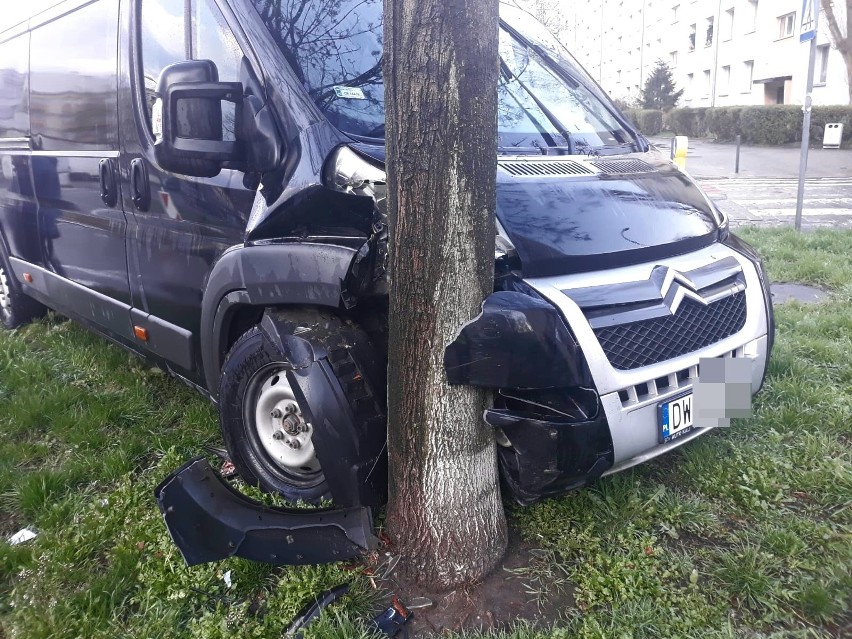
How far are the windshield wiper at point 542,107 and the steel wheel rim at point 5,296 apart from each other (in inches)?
163

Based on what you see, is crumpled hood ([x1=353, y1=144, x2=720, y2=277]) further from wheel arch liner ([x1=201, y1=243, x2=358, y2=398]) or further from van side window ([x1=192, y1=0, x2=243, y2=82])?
van side window ([x1=192, y1=0, x2=243, y2=82])

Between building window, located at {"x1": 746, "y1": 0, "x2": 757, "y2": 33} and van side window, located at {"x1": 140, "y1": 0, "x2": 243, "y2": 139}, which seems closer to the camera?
van side window, located at {"x1": 140, "y1": 0, "x2": 243, "y2": 139}

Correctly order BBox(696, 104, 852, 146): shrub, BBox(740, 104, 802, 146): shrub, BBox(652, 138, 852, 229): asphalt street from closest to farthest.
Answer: BBox(652, 138, 852, 229): asphalt street → BBox(696, 104, 852, 146): shrub → BBox(740, 104, 802, 146): shrub

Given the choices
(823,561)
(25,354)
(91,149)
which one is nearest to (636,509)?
(823,561)

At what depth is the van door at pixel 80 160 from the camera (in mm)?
3625

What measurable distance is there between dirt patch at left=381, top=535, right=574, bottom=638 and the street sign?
7597 mm

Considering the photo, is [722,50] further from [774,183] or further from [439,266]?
[439,266]

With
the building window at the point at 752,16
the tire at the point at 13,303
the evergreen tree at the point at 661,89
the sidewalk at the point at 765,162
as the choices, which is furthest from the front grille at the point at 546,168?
the evergreen tree at the point at 661,89

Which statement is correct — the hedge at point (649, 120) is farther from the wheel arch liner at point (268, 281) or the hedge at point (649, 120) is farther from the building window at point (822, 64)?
the wheel arch liner at point (268, 281)

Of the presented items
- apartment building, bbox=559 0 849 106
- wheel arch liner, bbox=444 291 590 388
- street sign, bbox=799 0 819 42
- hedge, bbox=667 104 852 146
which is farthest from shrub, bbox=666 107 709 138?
wheel arch liner, bbox=444 291 590 388

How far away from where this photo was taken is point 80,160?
3857 millimetres

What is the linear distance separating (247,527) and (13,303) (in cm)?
408

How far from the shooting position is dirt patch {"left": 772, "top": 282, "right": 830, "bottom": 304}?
18.6ft

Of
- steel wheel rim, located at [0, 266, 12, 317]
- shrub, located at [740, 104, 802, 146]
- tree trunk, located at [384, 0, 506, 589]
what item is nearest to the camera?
tree trunk, located at [384, 0, 506, 589]
